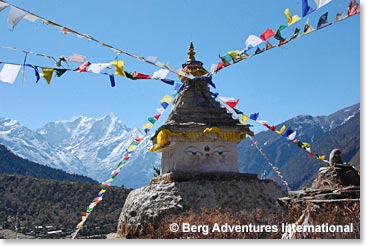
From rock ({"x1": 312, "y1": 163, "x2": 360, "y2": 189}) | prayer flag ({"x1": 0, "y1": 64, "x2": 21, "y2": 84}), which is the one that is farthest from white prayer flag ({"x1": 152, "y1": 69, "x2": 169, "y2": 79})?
rock ({"x1": 312, "y1": 163, "x2": 360, "y2": 189})

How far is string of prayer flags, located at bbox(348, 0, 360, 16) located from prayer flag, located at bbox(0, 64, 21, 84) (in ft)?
13.0

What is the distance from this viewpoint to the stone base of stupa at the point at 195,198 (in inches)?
300

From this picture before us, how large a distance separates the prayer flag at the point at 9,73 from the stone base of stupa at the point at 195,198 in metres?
2.90

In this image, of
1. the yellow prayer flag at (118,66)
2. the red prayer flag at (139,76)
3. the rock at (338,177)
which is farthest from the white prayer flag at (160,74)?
the rock at (338,177)

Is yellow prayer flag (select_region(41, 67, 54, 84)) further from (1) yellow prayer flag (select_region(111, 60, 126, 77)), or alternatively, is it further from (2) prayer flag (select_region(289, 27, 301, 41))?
(2) prayer flag (select_region(289, 27, 301, 41))

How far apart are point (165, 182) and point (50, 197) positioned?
36.2 ft

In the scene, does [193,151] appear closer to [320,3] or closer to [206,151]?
[206,151]

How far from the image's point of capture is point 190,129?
8.51 meters

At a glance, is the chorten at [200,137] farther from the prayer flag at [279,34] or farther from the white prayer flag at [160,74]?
the prayer flag at [279,34]

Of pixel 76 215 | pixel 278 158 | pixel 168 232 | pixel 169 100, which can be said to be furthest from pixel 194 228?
pixel 278 158

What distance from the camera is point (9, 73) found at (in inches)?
239

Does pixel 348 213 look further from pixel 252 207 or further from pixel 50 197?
pixel 50 197

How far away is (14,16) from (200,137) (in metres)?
3.70

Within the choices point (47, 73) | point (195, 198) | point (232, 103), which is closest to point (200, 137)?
point (232, 103)
